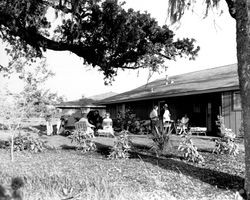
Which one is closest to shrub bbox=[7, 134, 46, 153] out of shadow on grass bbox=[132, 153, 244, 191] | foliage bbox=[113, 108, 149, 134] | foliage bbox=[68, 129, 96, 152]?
foliage bbox=[68, 129, 96, 152]

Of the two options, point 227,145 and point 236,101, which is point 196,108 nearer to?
point 236,101

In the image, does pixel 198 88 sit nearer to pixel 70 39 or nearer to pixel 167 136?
pixel 70 39

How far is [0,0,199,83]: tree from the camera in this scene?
13.4 meters

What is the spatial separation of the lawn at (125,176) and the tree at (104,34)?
5575mm

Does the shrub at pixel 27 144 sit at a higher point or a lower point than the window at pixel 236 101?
lower

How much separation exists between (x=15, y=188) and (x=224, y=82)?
54.1 feet

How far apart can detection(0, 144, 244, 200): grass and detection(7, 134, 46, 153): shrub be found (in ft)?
3.84

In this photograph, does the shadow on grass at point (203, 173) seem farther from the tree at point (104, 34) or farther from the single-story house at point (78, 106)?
the single-story house at point (78, 106)

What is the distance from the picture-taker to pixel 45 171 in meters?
7.48

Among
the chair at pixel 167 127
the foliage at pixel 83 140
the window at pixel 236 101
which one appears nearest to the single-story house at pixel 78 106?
the chair at pixel 167 127

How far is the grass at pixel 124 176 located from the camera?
18.7 ft

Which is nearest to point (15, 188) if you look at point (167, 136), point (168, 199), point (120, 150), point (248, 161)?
point (168, 199)

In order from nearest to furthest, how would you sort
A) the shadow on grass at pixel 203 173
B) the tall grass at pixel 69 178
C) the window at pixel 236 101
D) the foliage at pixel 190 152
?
the tall grass at pixel 69 178, the shadow on grass at pixel 203 173, the foliage at pixel 190 152, the window at pixel 236 101

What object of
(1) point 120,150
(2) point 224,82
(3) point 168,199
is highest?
(2) point 224,82
